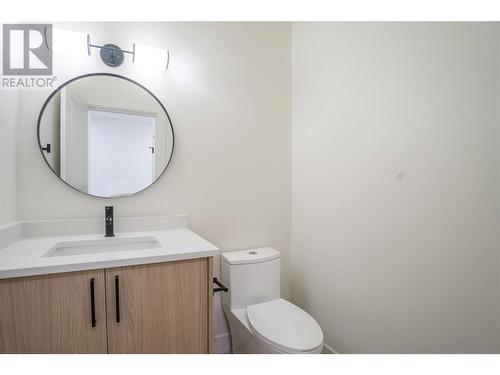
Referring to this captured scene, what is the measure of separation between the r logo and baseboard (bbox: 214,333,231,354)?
186 cm

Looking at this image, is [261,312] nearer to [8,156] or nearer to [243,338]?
[243,338]

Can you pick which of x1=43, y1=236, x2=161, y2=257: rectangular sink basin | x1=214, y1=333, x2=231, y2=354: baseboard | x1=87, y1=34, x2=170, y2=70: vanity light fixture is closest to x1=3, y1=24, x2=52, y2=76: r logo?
x1=87, y1=34, x2=170, y2=70: vanity light fixture

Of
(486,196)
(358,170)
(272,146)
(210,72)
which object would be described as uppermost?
(210,72)

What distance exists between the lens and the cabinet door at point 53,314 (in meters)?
0.85

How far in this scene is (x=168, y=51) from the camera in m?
1.53

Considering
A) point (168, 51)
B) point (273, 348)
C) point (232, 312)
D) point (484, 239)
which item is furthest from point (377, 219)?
point (168, 51)

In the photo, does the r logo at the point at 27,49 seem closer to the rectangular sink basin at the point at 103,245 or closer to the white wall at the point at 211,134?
the white wall at the point at 211,134

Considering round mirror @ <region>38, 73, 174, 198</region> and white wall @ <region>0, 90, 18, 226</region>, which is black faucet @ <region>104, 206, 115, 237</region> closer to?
round mirror @ <region>38, 73, 174, 198</region>

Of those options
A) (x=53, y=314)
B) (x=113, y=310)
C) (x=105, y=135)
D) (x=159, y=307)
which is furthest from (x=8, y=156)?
(x=159, y=307)

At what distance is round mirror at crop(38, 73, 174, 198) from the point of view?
4.36 feet

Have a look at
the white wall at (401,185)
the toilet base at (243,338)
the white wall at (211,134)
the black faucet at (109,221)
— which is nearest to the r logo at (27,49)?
the white wall at (211,134)

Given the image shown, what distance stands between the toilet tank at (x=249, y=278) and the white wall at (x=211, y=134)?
15cm

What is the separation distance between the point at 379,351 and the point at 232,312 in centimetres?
79
